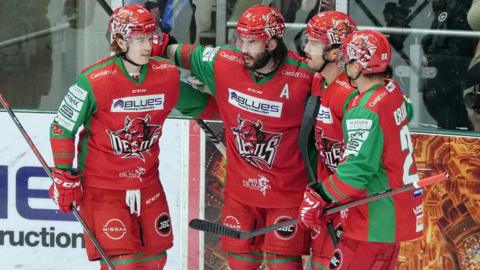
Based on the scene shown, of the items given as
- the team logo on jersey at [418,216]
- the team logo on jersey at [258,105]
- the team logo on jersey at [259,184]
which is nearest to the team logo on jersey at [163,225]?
the team logo on jersey at [259,184]

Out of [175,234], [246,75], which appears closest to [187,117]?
[175,234]

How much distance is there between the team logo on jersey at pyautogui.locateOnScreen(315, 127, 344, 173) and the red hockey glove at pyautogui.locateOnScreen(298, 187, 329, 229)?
0.30m

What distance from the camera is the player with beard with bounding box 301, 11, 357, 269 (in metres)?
4.41

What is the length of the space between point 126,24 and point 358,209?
44.8 inches

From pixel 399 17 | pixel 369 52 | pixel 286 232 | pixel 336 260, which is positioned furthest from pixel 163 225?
pixel 399 17

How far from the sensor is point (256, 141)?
464 cm

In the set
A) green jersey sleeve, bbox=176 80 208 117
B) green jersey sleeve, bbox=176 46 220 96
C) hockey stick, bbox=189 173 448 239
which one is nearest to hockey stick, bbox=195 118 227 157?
green jersey sleeve, bbox=176 80 208 117

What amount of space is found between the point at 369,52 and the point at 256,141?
737mm

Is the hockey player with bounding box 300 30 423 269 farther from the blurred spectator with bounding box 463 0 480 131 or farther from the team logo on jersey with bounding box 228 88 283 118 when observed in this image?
the blurred spectator with bounding box 463 0 480 131

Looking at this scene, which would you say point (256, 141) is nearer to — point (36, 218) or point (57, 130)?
point (57, 130)

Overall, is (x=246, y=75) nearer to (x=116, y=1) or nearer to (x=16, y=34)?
(x=116, y=1)

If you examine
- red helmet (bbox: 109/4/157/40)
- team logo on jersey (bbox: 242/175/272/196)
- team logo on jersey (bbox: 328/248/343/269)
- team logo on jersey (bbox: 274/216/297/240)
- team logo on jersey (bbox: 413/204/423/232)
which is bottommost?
team logo on jersey (bbox: 274/216/297/240)

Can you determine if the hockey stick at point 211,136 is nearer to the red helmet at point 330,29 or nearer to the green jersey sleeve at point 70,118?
the green jersey sleeve at point 70,118

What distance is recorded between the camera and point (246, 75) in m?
4.62
